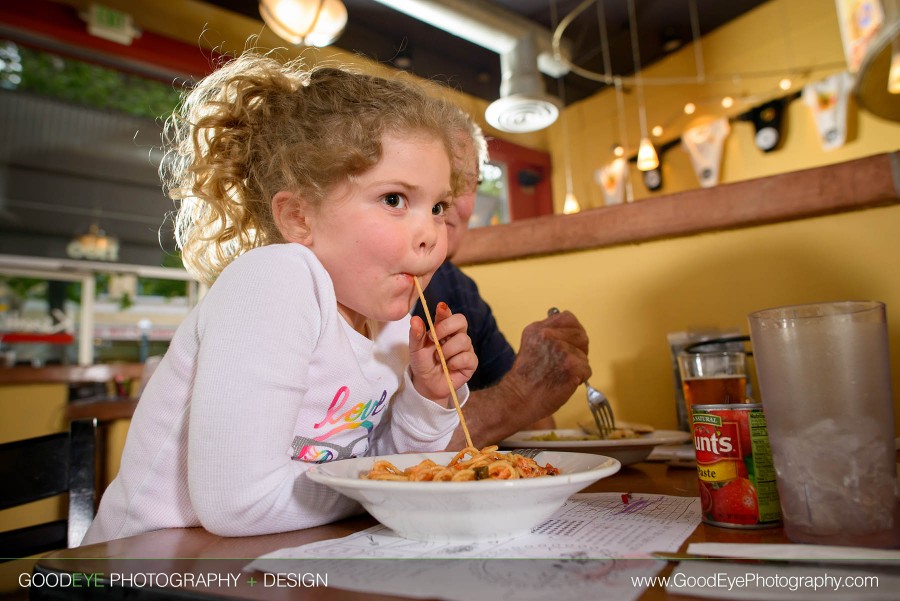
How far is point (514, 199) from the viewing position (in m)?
6.62

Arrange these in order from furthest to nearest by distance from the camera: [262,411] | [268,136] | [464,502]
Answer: [268,136]
[262,411]
[464,502]

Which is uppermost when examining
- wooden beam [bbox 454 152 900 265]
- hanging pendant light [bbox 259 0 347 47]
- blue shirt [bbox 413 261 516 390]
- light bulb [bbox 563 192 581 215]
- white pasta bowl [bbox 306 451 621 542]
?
hanging pendant light [bbox 259 0 347 47]

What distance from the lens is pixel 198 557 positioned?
53 centimetres

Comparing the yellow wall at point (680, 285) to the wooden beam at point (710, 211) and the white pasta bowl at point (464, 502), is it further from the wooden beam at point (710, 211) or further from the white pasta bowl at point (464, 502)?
the white pasta bowl at point (464, 502)

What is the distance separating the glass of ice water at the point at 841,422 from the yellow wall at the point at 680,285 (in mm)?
772

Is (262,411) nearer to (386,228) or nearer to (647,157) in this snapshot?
(386,228)

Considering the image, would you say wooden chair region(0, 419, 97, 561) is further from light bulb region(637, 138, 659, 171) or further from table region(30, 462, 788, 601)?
light bulb region(637, 138, 659, 171)

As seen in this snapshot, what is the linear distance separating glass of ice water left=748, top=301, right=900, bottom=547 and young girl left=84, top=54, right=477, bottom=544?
41 cm

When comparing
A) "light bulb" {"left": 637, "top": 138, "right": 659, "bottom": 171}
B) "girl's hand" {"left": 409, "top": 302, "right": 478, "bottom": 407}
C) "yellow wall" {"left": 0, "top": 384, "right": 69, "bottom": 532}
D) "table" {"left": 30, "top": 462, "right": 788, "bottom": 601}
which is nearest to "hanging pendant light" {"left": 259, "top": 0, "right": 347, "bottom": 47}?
"yellow wall" {"left": 0, "top": 384, "right": 69, "bottom": 532}

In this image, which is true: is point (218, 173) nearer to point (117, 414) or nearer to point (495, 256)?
point (495, 256)

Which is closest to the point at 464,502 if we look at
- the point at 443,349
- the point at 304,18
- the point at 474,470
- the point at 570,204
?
the point at 474,470

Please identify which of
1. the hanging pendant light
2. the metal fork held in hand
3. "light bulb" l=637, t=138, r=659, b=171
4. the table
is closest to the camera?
the table

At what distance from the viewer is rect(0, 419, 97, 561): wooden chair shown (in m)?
0.94

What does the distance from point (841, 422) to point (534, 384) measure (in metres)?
0.55
